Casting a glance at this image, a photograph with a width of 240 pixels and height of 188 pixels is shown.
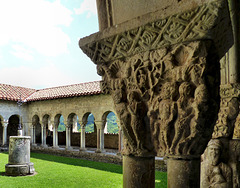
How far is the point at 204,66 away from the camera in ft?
5.16

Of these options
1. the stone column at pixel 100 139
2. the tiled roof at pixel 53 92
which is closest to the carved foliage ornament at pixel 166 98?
the tiled roof at pixel 53 92

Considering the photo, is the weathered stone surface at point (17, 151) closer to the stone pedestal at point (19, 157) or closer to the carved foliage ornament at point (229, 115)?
the stone pedestal at point (19, 157)

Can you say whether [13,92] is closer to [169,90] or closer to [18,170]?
[18,170]

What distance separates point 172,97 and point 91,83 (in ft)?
43.1

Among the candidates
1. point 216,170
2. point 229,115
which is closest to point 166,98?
point 229,115

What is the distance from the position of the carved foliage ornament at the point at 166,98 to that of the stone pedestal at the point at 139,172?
0.31 feet

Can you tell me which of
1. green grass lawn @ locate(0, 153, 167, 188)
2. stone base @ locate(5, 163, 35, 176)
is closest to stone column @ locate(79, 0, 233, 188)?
green grass lawn @ locate(0, 153, 167, 188)

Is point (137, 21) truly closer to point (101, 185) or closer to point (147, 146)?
point (147, 146)

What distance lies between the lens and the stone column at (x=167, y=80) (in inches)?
62.2

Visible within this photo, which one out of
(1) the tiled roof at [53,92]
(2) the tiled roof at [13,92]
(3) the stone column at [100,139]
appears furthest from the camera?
(2) the tiled roof at [13,92]

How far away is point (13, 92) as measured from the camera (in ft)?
52.9

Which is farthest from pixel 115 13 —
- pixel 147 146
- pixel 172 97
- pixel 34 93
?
pixel 34 93

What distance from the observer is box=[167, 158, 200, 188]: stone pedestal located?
1.73 m

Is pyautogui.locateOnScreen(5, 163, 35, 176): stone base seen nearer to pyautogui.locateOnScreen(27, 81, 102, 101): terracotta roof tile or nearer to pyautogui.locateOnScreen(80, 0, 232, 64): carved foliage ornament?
pyautogui.locateOnScreen(27, 81, 102, 101): terracotta roof tile
